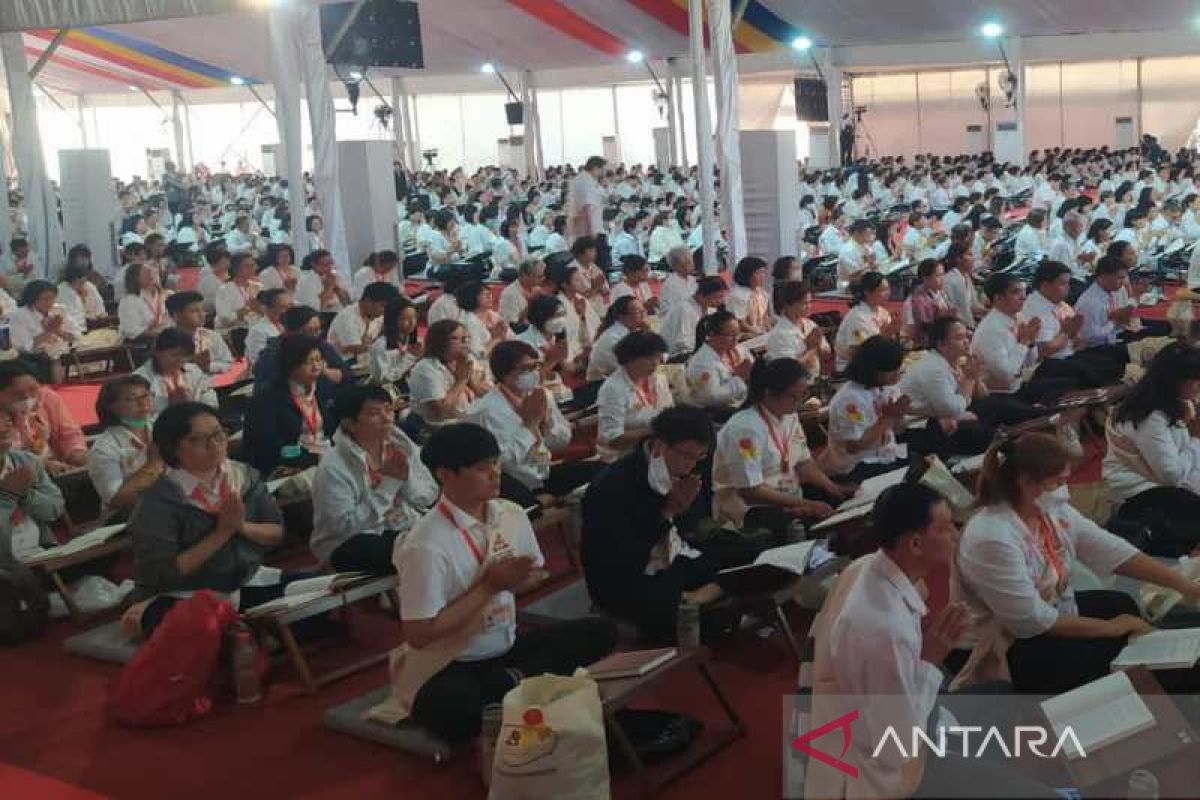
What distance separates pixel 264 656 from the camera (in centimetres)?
484

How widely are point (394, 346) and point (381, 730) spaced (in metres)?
4.51

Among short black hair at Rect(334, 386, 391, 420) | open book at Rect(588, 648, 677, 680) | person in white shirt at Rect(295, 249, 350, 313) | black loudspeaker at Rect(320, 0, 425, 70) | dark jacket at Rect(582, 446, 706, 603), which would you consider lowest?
open book at Rect(588, 648, 677, 680)

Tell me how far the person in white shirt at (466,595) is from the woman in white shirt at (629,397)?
7.52 feet

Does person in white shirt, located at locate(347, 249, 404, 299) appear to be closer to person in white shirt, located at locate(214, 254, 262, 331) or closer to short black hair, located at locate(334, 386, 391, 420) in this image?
person in white shirt, located at locate(214, 254, 262, 331)

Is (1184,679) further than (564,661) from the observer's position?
No

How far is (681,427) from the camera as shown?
4.41 meters

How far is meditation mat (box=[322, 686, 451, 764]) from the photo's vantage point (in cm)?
412

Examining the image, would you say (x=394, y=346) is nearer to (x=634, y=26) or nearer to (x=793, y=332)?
(x=793, y=332)

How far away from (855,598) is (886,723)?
29 centimetres

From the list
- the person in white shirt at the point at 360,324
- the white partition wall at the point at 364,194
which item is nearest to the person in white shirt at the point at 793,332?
the person in white shirt at the point at 360,324

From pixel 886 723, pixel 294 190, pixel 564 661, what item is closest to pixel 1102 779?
pixel 886 723

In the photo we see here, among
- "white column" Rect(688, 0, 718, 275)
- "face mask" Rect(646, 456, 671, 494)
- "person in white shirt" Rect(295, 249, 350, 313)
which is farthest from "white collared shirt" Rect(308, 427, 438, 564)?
"white column" Rect(688, 0, 718, 275)

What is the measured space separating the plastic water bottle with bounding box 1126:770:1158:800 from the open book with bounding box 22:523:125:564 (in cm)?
412

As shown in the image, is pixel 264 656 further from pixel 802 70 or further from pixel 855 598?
pixel 802 70
